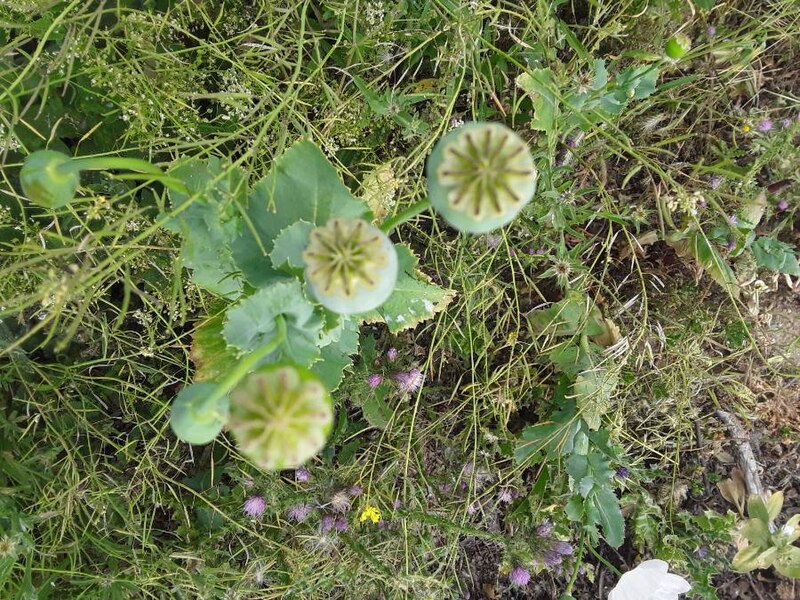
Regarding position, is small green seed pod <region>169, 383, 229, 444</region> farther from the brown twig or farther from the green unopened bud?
the brown twig

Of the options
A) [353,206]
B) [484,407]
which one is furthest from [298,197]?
[484,407]

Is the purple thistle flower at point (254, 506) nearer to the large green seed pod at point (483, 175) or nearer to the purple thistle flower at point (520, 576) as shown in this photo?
the purple thistle flower at point (520, 576)

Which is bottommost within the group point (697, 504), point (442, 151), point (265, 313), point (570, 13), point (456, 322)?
point (697, 504)

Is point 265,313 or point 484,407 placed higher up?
point 265,313

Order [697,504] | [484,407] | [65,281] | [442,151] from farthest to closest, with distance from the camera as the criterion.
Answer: [697,504] < [484,407] < [65,281] < [442,151]

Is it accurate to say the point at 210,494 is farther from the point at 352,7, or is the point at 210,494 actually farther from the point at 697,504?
the point at 697,504
